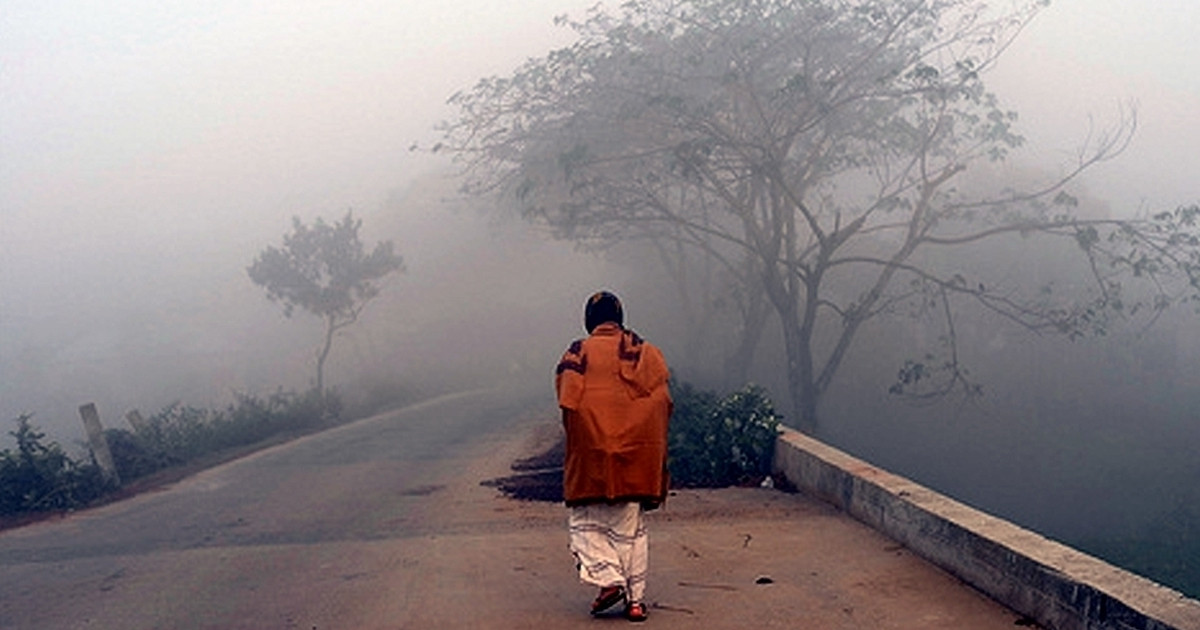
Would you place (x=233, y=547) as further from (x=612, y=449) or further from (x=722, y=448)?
(x=612, y=449)

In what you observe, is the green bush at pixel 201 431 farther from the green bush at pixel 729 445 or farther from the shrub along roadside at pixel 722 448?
the green bush at pixel 729 445

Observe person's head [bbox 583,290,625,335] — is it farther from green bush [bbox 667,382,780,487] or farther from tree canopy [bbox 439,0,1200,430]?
tree canopy [bbox 439,0,1200,430]

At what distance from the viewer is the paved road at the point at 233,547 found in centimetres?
741

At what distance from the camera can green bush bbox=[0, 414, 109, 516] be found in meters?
14.3

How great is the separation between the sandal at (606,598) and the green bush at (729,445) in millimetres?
5407

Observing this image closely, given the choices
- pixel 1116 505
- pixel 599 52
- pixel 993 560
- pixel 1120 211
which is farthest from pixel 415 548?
pixel 1120 211

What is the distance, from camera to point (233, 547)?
9.87 m

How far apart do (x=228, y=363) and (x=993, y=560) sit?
172ft

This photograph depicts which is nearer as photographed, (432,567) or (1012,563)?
(1012,563)

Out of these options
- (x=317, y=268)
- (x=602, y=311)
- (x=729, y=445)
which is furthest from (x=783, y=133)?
(x=317, y=268)

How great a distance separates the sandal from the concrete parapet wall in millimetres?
2064

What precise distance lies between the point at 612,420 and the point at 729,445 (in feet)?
19.5

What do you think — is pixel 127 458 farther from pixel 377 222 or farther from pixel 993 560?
pixel 377 222

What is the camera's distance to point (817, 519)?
29.7 feet
